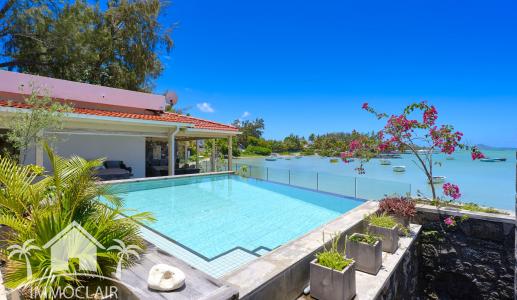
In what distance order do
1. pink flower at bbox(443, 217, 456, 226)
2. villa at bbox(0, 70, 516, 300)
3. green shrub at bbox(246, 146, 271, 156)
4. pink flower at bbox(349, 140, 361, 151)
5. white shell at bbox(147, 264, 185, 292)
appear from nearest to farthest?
white shell at bbox(147, 264, 185, 292) < villa at bbox(0, 70, 516, 300) < pink flower at bbox(443, 217, 456, 226) < pink flower at bbox(349, 140, 361, 151) < green shrub at bbox(246, 146, 271, 156)

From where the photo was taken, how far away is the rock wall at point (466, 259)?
190 inches

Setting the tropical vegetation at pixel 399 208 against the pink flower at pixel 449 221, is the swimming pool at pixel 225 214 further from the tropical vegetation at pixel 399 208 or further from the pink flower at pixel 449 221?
the pink flower at pixel 449 221

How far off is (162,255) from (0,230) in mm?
2820

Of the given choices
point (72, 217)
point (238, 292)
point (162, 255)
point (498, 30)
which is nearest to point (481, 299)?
point (238, 292)

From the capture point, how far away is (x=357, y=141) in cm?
739

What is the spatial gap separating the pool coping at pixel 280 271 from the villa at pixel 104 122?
9582mm

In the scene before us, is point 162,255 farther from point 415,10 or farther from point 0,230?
point 415,10

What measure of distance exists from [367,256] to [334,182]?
24.4ft

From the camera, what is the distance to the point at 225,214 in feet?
24.9

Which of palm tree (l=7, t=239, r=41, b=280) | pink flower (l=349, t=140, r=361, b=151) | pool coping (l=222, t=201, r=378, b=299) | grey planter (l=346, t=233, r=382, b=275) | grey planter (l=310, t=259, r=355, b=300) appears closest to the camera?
palm tree (l=7, t=239, r=41, b=280)

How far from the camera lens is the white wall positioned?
38.9 ft

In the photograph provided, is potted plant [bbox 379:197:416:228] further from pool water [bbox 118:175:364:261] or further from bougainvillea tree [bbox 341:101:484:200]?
pool water [bbox 118:175:364:261]

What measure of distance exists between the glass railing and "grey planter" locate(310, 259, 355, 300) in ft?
16.6

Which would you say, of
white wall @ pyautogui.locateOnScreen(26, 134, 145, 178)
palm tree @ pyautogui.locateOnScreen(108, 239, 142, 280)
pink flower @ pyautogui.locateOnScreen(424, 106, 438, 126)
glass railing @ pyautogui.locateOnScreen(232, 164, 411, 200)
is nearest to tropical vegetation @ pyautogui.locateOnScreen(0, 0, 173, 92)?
white wall @ pyautogui.locateOnScreen(26, 134, 145, 178)
